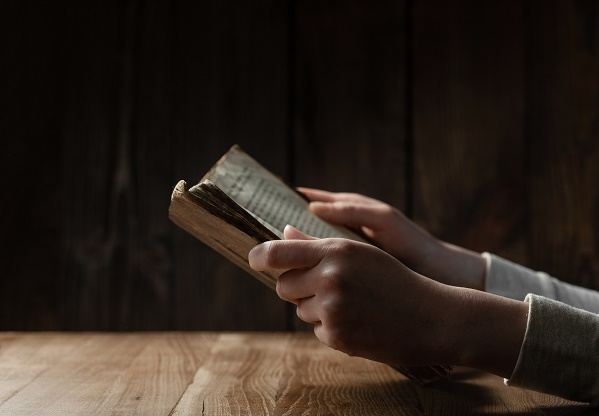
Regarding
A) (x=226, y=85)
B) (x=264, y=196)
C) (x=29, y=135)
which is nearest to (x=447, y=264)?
(x=264, y=196)

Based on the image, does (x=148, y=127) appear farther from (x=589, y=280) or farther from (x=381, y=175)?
(x=589, y=280)

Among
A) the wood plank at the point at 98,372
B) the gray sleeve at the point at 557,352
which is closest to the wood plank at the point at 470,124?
the wood plank at the point at 98,372

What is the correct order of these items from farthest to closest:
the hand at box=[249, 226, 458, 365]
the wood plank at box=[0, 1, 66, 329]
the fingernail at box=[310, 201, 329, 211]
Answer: the wood plank at box=[0, 1, 66, 329] < the fingernail at box=[310, 201, 329, 211] < the hand at box=[249, 226, 458, 365]

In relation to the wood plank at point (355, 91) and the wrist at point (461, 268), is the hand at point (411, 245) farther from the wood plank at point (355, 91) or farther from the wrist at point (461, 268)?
the wood plank at point (355, 91)

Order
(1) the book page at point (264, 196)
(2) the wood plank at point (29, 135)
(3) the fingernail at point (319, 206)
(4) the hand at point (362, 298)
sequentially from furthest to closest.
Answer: (2) the wood plank at point (29, 135)
(3) the fingernail at point (319, 206)
(1) the book page at point (264, 196)
(4) the hand at point (362, 298)

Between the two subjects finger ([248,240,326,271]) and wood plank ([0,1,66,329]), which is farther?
wood plank ([0,1,66,329])

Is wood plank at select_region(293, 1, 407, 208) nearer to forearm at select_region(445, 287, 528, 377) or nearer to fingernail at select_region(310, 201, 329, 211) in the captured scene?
fingernail at select_region(310, 201, 329, 211)

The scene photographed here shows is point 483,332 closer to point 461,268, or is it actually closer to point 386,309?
point 386,309

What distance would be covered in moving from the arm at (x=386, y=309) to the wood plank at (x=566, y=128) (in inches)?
27.2

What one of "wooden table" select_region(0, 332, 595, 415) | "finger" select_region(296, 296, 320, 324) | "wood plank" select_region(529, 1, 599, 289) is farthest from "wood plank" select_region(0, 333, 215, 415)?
"wood plank" select_region(529, 1, 599, 289)

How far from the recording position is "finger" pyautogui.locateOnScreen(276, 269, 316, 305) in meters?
0.62

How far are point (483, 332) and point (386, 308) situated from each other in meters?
0.10

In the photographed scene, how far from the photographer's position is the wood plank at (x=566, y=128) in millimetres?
1276

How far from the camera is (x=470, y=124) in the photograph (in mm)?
1283
